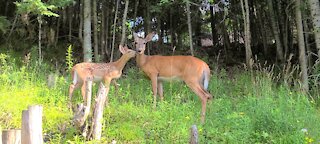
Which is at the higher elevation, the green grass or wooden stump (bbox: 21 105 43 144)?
wooden stump (bbox: 21 105 43 144)

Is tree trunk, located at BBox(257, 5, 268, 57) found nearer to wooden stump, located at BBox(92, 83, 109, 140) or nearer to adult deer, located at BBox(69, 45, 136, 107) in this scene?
adult deer, located at BBox(69, 45, 136, 107)

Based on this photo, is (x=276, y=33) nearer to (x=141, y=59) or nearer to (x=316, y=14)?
(x=316, y=14)

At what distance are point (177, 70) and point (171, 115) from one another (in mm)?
1830

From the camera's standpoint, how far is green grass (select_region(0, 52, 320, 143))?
5746mm

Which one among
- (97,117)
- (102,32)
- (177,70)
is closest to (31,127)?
(97,117)

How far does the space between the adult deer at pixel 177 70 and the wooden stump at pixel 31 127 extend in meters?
4.39

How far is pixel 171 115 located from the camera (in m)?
6.72

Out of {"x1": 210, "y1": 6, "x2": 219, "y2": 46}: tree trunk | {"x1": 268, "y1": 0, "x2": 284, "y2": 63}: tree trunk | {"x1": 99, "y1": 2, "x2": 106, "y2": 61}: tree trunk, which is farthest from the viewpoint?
{"x1": 210, "y1": 6, "x2": 219, "y2": 46}: tree trunk

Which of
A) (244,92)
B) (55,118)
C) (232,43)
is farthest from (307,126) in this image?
(232,43)

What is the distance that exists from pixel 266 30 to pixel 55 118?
30.0 feet

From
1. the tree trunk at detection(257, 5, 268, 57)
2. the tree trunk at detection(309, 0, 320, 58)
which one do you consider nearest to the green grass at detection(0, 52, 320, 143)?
the tree trunk at detection(309, 0, 320, 58)

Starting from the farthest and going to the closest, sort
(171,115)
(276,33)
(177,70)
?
(276,33)
(177,70)
(171,115)

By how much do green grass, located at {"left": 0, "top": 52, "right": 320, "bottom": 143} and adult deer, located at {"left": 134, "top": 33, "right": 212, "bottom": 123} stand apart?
24 centimetres

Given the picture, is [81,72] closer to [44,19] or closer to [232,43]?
[44,19]
